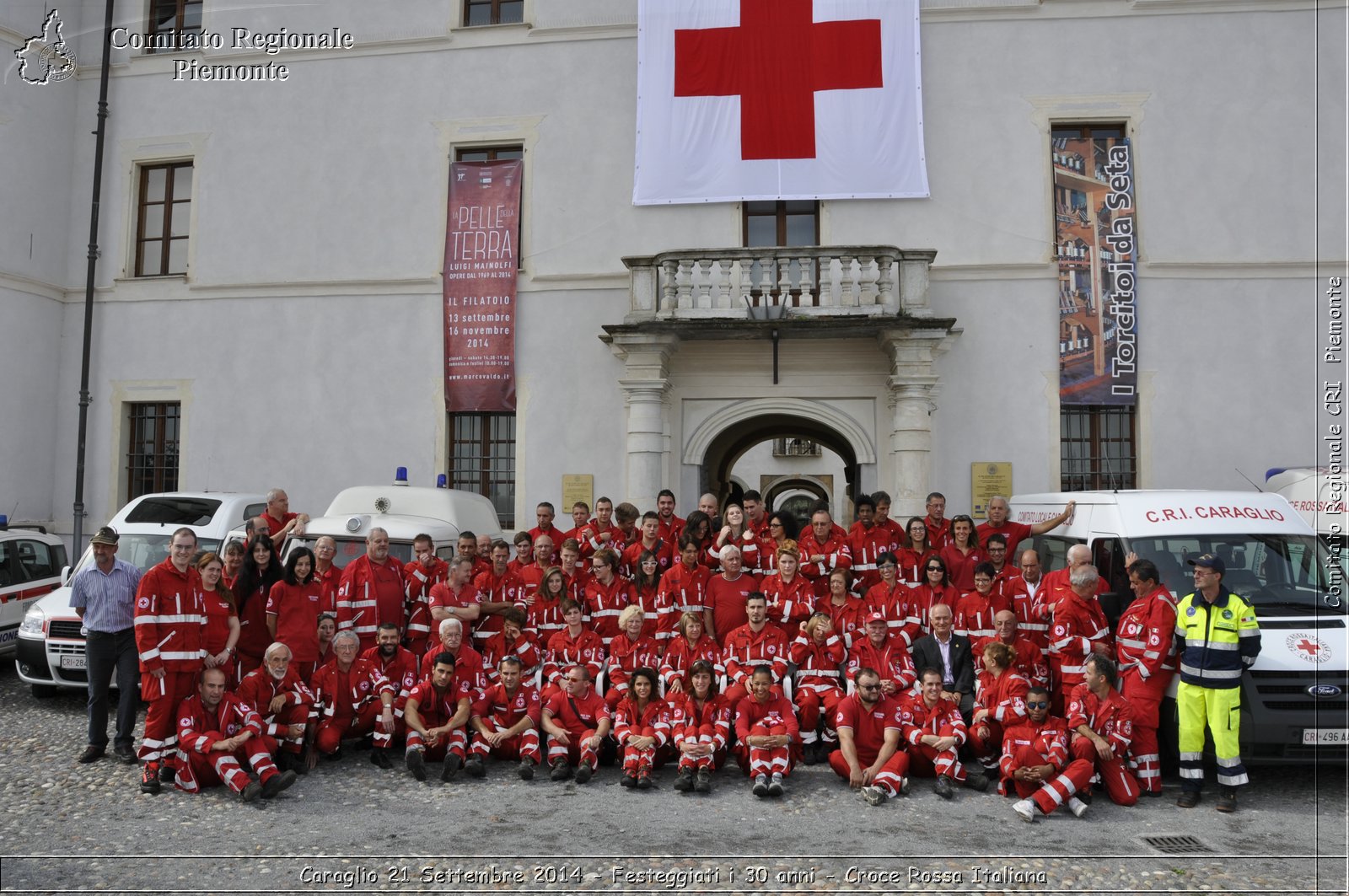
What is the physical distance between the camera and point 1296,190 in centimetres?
1299

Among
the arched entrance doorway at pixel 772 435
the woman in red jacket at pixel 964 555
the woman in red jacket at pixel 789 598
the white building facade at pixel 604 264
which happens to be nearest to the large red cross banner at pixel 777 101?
the white building facade at pixel 604 264

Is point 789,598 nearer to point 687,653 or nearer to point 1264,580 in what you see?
point 687,653

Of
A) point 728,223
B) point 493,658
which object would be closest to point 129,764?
point 493,658

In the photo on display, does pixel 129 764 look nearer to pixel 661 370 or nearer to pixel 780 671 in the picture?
pixel 780 671

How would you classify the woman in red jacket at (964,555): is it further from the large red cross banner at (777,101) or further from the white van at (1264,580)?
the large red cross banner at (777,101)

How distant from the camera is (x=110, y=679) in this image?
743 cm

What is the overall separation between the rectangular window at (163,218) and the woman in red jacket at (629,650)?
38.5 ft

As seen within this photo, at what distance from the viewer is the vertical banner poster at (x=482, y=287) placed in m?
14.0

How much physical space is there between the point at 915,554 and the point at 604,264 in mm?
7277

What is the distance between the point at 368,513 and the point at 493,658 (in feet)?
8.92

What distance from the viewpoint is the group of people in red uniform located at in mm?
6523

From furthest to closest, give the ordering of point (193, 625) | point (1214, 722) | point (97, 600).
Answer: point (97, 600)
point (193, 625)
point (1214, 722)

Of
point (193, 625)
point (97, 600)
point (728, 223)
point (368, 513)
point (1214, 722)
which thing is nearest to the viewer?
point (1214, 722)

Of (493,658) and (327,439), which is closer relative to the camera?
(493,658)
